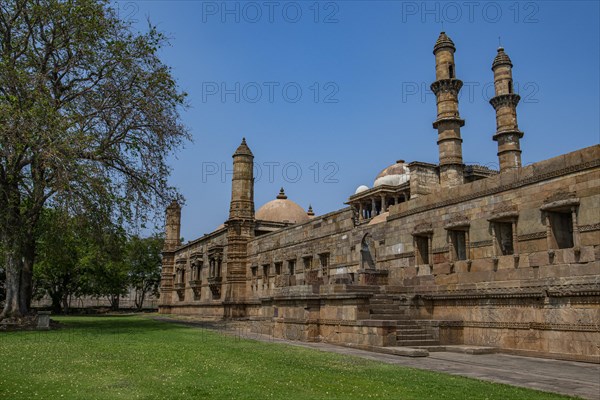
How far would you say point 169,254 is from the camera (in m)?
41.4

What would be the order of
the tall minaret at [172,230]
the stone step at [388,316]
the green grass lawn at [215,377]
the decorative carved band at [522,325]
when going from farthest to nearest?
the tall minaret at [172,230]
the stone step at [388,316]
the decorative carved band at [522,325]
the green grass lawn at [215,377]

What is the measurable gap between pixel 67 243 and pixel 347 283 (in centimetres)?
1304

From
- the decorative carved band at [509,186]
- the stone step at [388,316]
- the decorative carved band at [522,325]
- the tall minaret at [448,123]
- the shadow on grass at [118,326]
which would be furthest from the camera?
the tall minaret at [448,123]

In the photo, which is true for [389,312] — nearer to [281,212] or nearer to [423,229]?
[423,229]

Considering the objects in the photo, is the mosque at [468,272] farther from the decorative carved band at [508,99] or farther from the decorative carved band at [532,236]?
the decorative carved band at [508,99]

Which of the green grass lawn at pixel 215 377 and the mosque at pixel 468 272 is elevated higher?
the mosque at pixel 468 272

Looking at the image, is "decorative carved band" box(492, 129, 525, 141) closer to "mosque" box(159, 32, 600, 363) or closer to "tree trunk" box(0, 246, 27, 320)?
"mosque" box(159, 32, 600, 363)

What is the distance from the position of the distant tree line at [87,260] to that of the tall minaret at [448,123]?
15.6m

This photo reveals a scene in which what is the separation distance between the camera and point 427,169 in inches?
1220

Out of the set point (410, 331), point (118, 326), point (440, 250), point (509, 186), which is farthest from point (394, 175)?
point (410, 331)

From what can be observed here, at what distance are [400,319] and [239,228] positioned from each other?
16332mm

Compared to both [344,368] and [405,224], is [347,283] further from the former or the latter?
[344,368]

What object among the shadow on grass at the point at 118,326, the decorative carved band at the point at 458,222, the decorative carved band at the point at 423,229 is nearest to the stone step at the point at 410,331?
the decorative carved band at the point at 458,222

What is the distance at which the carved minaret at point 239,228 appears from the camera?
27.9 m
